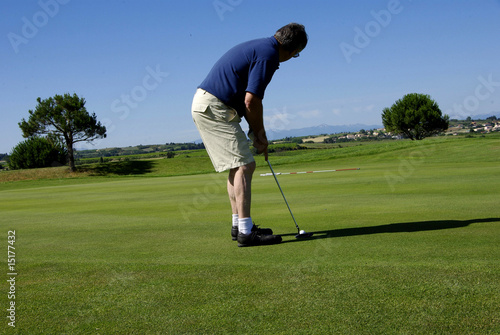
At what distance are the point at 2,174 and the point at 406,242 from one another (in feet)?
179

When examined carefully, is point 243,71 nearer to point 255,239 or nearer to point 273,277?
point 255,239

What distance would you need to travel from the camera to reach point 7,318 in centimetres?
252

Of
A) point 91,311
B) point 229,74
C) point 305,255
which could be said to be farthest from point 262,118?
point 91,311

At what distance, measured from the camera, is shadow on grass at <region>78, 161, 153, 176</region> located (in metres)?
57.6

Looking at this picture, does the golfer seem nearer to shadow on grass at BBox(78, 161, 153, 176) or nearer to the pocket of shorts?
the pocket of shorts

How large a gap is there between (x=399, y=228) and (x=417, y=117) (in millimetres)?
92670

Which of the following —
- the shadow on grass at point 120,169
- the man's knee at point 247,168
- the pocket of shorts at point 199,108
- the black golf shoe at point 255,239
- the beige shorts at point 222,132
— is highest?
the pocket of shorts at point 199,108

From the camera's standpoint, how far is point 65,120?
186 feet

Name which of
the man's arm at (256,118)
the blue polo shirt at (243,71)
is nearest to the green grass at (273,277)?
the man's arm at (256,118)

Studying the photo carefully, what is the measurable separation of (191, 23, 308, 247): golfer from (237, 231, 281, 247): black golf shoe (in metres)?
0.13

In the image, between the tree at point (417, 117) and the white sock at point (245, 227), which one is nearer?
the white sock at point (245, 227)

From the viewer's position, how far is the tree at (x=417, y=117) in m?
90.2

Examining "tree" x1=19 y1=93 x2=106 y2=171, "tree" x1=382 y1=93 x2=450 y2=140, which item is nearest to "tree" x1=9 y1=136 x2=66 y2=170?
"tree" x1=19 y1=93 x2=106 y2=171

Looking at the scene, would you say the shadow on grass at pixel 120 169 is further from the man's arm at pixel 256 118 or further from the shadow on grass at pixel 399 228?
the shadow on grass at pixel 399 228
